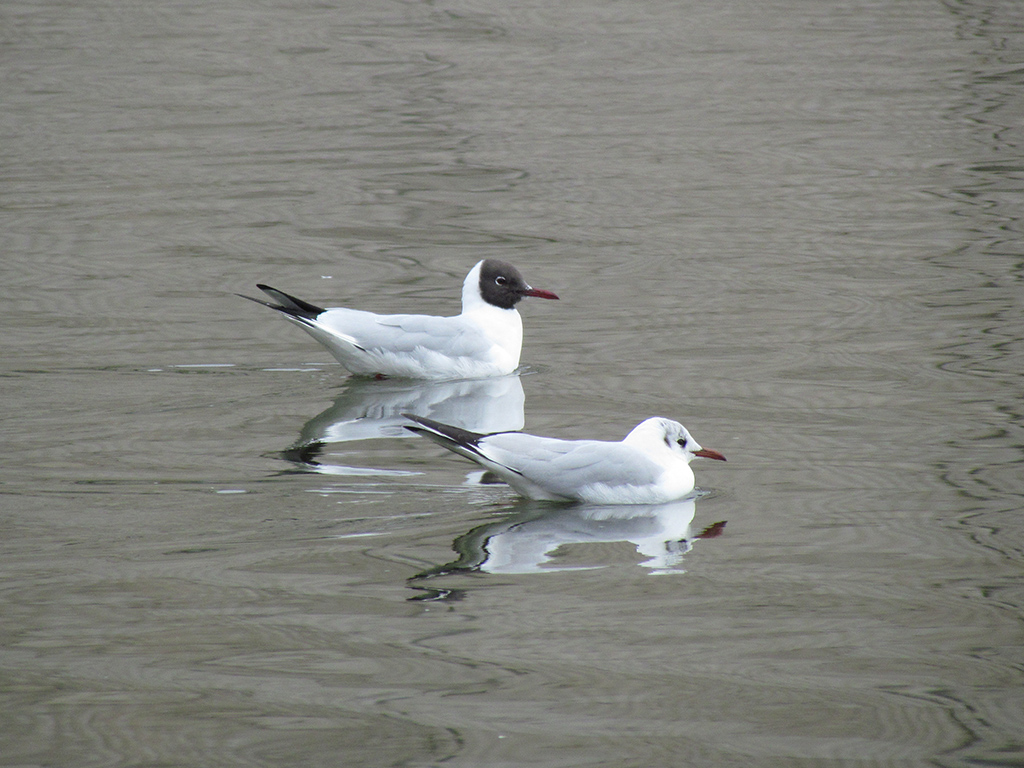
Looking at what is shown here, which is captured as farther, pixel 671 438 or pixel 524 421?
pixel 524 421

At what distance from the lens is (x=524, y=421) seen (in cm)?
734

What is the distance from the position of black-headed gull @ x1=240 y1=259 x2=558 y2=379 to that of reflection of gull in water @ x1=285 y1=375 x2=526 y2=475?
8cm

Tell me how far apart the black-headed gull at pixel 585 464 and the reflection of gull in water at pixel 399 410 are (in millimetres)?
590

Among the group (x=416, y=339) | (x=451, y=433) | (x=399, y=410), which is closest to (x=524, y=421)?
(x=399, y=410)

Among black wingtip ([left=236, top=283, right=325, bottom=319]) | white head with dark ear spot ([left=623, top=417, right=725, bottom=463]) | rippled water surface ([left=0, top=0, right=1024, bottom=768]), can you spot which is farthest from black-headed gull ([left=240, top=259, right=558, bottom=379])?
white head with dark ear spot ([left=623, top=417, right=725, bottom=463])

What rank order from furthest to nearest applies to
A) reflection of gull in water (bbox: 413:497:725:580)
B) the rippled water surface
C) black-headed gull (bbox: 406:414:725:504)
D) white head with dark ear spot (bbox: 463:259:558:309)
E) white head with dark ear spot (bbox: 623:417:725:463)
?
1. white head with dark ear spot (bbox: 463:259:558:309)
2. white head with dark ear spot (bbox: 623:417:725:463)
3. black-headed gull (bbox: 406:414:725:504)
4. reflection of gull in water (bbox: 413:497:725:580)
5. the rippled water surface

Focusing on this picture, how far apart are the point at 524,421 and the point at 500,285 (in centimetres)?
143

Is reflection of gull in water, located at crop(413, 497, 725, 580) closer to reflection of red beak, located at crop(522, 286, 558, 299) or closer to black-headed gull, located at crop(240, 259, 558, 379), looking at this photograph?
black-headed gull, located at crop(240, 259, 558, 379)

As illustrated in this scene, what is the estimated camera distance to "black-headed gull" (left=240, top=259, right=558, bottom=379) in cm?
802

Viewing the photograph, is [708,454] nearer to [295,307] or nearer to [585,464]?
[585,464]

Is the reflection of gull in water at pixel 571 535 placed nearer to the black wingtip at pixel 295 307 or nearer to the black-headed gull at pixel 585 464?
the black-headed gull at pixel 585 464

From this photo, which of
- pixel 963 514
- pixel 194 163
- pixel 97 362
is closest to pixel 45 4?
pixel 194 163

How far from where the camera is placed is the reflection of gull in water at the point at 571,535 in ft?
17.9

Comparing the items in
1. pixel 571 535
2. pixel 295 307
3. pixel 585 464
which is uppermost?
pixel 295 307
